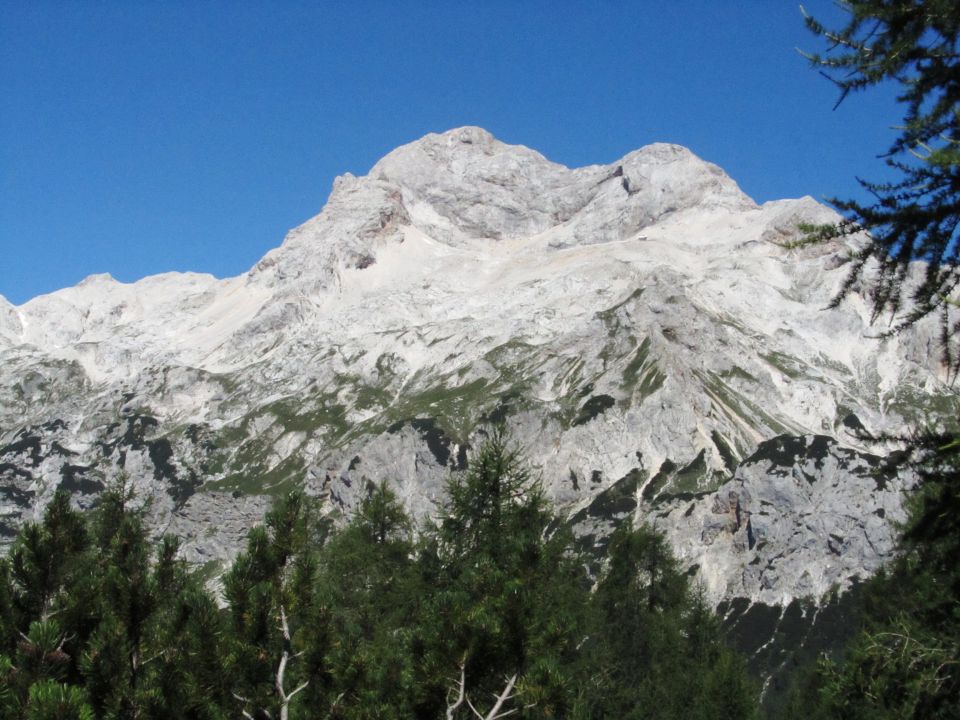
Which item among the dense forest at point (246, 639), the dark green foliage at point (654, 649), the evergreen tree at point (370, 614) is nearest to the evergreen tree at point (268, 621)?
the dense forest at point (246, 639)

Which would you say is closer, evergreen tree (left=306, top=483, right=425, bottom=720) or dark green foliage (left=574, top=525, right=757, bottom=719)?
evergreen tree (left=306, top=483, right=425, bottom=720)

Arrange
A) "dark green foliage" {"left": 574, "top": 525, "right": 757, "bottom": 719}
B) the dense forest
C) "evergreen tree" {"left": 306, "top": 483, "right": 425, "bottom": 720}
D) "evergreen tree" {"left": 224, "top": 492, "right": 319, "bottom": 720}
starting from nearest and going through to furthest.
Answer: the dense forest → "evergreen tree" {"left": 224, "top": 492, "right": 319, "bottom": 720} → "evergreen tree" {"left": 306, "top": 483, "right": 425, "bottom": 720} → "dark green foliage" {"left": 574, "top": 525, "right": 757, "bottom": 719}

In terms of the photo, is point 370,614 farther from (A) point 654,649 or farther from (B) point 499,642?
(B) point 499,642

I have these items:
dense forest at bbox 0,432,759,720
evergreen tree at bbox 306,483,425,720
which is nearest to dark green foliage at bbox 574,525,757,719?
evergreen tree at bbox 306,483,425,720

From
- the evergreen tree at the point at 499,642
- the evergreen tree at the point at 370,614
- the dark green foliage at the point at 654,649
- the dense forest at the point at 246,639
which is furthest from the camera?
the dark green foliage at the point at 654,649

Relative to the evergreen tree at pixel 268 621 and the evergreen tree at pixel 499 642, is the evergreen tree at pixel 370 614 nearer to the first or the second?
the evergreen tree at pixel 268 621

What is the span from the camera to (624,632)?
52.7m

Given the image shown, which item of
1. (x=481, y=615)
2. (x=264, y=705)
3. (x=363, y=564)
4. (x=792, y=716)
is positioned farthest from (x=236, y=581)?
(x=792, y=716)

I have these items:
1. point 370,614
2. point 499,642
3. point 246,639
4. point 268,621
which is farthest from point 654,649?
point 246,639

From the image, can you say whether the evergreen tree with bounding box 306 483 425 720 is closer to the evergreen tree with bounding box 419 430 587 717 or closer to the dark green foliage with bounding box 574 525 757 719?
the evergreen tree with bounding box 419 430 587 717

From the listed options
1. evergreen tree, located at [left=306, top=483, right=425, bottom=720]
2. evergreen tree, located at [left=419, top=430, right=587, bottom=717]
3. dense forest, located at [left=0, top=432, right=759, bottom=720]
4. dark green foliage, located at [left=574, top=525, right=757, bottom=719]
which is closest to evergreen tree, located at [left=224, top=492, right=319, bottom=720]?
dense forest, located at [left=0, top=432, right=759, bottom=720]

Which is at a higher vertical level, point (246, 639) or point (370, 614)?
point (370, 614)

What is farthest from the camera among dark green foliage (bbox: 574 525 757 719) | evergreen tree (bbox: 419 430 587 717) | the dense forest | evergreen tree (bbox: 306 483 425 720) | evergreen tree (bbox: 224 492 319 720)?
dark green foliage (bbox: 574 525 757 719)

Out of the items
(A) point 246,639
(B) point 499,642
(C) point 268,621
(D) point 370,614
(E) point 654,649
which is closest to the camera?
(B) point 499,642
